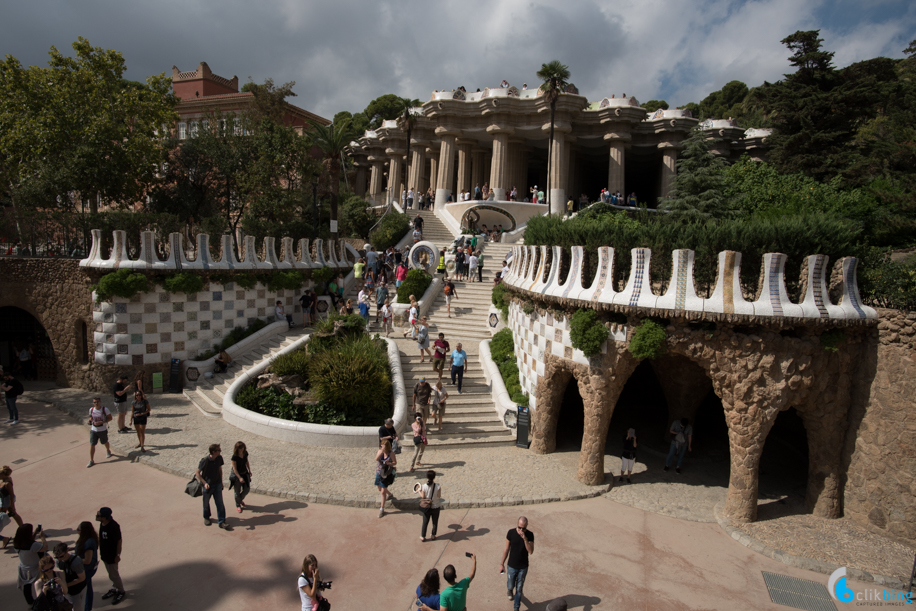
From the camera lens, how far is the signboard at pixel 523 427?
13359 millimetres

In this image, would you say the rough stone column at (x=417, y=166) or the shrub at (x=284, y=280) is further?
the rough stone column at (x=417, y=166)

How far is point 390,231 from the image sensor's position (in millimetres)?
28891

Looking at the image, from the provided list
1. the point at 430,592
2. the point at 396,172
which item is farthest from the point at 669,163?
the point at 430,592

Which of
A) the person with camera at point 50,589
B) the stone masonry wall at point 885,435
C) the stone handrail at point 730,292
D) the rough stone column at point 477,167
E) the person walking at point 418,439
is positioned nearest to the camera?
the person with camera at point 50,589

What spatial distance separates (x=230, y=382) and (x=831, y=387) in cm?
1658

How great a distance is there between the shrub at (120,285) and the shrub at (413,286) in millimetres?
8845

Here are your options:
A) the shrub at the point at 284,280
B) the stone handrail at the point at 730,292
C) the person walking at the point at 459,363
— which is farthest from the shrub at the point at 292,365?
the stone handrail at the point at 730,292

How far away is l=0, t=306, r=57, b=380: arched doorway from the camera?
1934 cm

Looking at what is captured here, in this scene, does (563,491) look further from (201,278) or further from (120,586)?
(201,278)

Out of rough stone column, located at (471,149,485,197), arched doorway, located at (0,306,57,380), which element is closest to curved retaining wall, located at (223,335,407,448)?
arched doorway, located at (0,306,57,380)

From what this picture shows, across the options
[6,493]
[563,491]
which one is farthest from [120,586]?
[563,491]

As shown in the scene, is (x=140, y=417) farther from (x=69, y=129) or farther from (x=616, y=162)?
(x=616, y=162)

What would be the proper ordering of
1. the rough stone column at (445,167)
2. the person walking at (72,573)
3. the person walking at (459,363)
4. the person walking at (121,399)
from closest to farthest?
the person walking at (72,573) → the person walking at (121,399) → the person walking at (459,363) → the rough stone column at (445,167)

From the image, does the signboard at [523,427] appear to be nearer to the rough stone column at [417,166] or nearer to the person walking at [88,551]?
the person walking at [88,551]
